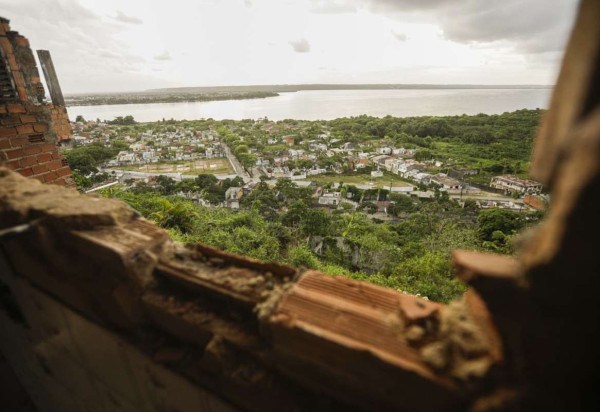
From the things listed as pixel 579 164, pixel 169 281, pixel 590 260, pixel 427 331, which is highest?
pixel 579 164

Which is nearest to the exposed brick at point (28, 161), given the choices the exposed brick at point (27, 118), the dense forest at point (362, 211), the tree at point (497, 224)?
the exposed brick at point (27, 118)

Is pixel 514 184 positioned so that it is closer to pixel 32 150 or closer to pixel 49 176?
pixel 49 176

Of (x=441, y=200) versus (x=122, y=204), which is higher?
(x=122, y=204)

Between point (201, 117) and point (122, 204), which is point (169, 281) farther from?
point (201, 117)

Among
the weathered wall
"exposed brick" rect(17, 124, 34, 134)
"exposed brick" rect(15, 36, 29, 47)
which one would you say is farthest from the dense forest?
the weathered wall

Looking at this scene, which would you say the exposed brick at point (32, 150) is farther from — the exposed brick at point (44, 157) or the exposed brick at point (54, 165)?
the exposed brick at point (54, 165)

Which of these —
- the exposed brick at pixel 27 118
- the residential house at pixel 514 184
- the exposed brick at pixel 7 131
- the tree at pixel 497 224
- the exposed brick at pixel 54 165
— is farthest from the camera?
the residential house at pixel 514 184

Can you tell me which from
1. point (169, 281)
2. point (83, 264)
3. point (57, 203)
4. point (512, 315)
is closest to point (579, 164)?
point (512, 315)

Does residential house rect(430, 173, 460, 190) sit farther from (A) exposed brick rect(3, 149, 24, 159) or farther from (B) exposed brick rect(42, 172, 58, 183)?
(A) exposed brick rect(3, 149, 24, 159)
